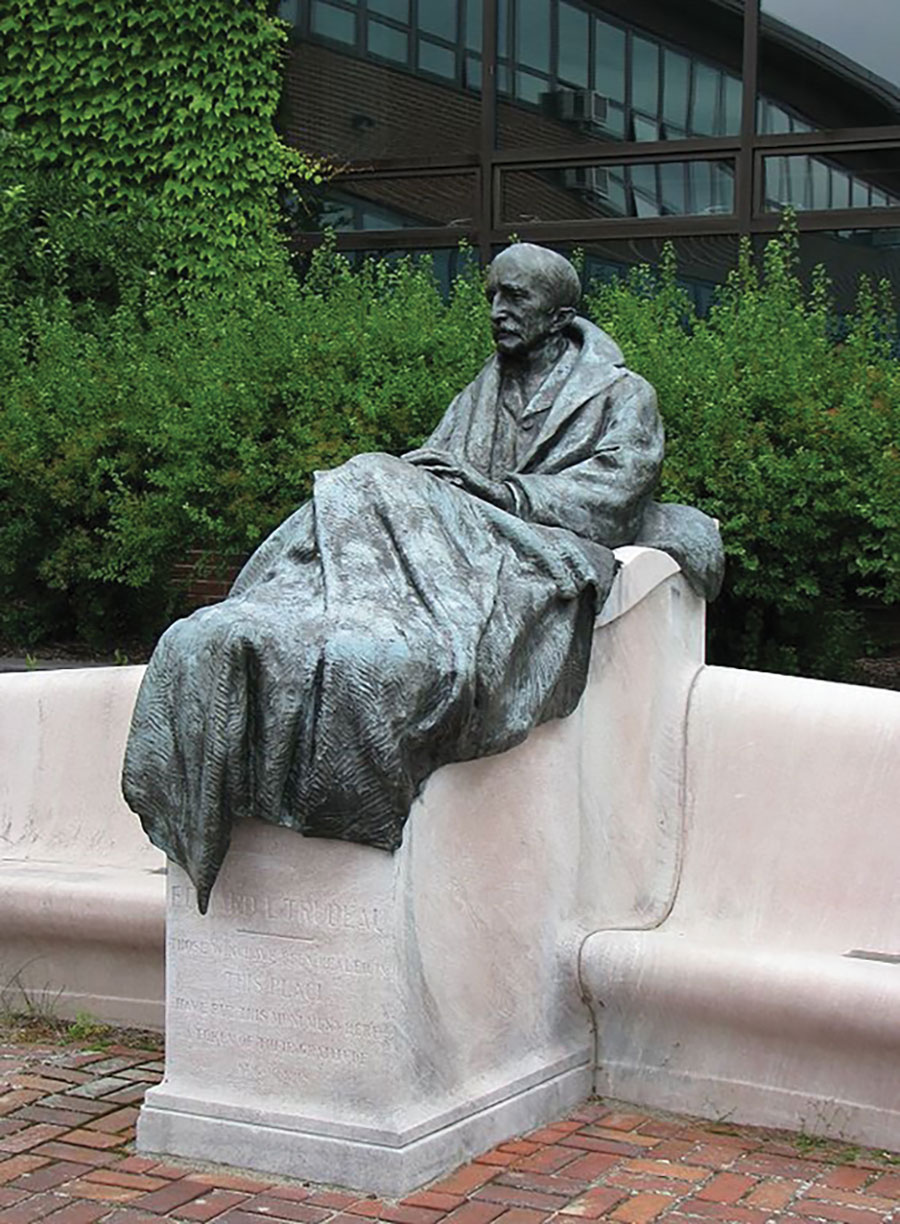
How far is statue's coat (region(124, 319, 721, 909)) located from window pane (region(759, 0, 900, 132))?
25.1 ft

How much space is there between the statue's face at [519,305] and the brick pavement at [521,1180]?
196 cm

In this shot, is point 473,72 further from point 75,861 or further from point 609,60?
point 75,861

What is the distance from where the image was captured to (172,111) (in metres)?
12.9

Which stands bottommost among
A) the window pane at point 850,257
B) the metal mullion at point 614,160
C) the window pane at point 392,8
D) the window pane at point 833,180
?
the window pane at point 850,257

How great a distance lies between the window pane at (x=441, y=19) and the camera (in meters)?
13.0

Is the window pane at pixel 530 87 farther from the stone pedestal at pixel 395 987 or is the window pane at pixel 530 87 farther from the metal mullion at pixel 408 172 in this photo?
the stone pedestal at pixel 395 987

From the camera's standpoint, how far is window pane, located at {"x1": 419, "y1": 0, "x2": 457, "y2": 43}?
42.5ft

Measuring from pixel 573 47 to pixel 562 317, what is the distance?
8132mm

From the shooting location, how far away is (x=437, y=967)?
14.1 ft

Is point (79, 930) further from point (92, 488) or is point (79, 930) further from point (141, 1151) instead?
point (92, 488)

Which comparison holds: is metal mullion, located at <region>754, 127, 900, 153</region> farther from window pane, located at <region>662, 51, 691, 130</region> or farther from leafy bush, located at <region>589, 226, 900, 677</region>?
leafy bush, located at <region>589, 226, 900, 677</region>

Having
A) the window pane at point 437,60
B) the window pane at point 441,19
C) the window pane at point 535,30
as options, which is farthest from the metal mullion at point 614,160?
the window pane at point 441,19

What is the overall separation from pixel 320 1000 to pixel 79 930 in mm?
1340

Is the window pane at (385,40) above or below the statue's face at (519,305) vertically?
above
